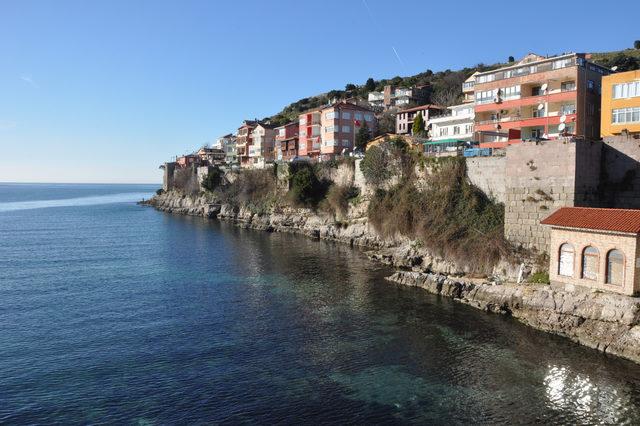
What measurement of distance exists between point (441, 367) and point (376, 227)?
31721 mm

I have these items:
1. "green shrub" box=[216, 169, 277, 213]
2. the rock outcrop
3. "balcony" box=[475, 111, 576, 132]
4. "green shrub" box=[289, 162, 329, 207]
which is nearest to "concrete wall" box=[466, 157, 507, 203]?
"balcony" box=[475, 111, 576, 132]

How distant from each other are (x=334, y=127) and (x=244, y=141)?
130 ft

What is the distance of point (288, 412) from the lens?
17.1 meters

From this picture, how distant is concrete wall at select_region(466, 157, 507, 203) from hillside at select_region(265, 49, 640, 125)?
155 ft

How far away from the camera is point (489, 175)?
4006cm

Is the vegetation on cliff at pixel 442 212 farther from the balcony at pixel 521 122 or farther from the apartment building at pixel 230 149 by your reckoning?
the apartment building at pixel 230 149

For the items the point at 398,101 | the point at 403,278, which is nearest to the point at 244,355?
the point at 403,278

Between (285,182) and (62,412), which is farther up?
(285,182)

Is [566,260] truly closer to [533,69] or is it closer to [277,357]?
[277,357]

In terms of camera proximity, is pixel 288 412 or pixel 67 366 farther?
pixel 67 366

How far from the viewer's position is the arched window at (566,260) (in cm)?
2623

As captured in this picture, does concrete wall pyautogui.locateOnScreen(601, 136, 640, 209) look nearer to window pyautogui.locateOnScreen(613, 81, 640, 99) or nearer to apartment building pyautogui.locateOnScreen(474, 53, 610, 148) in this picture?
window pyautogui.locateOnScreen(613, 81, 640, 99)

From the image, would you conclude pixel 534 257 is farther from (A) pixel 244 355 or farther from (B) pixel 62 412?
(B) pixel 62 412

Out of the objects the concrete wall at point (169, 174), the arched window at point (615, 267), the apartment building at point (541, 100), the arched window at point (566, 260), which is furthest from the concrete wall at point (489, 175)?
the concrete wall at point (169, 174)
